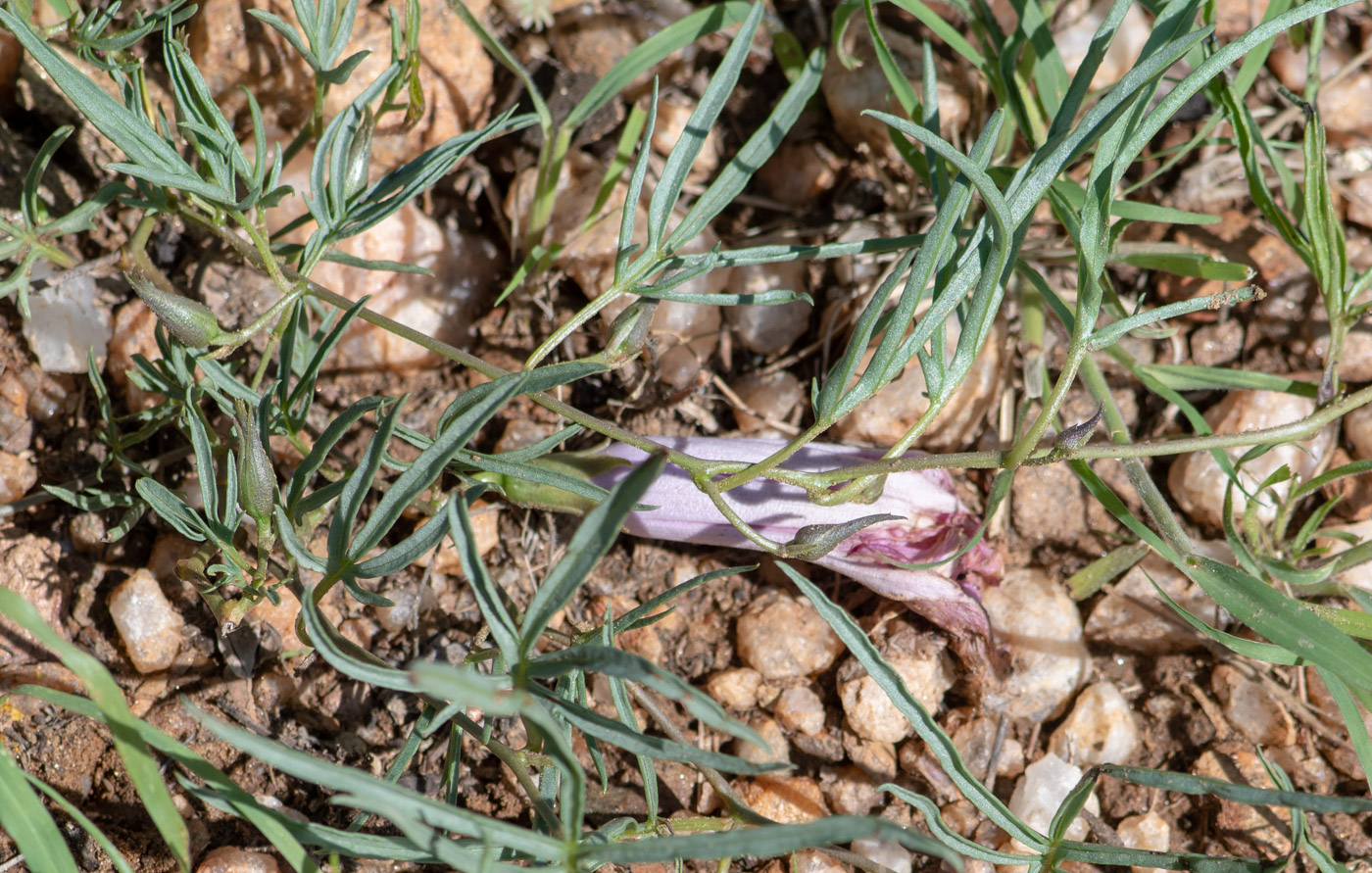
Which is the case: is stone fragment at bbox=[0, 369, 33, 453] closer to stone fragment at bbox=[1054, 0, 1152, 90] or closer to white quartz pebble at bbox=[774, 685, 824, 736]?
white quartz pebble at bbox=[774, 685, 824, 736]

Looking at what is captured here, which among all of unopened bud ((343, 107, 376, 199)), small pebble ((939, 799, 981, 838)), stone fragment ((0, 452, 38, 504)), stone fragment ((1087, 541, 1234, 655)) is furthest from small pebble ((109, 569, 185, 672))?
stone fragment ((1087, 541, 1234, 655))

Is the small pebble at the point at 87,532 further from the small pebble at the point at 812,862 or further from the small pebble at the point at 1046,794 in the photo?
the small pebble at the point at 1046,794

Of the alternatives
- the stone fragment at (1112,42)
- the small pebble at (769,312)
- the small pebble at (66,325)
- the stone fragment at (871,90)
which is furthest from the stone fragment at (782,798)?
the stone fragment at (1112,42)

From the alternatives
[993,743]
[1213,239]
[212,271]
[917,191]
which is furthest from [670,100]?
[993,743]

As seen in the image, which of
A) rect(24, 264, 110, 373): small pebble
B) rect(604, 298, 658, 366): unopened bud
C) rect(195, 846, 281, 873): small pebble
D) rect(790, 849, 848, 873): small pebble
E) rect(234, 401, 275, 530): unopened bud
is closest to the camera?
rect(234, 401, 275, 530): unopened bud

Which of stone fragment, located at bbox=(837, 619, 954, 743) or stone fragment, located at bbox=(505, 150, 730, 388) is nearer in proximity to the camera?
stone fragment, located at bbox=(837, 619, 954, 743)

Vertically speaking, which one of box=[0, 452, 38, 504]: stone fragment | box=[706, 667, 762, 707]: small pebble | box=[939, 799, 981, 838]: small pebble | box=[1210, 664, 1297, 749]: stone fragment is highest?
box=[0, 452, 38, 504]: stone fragment
